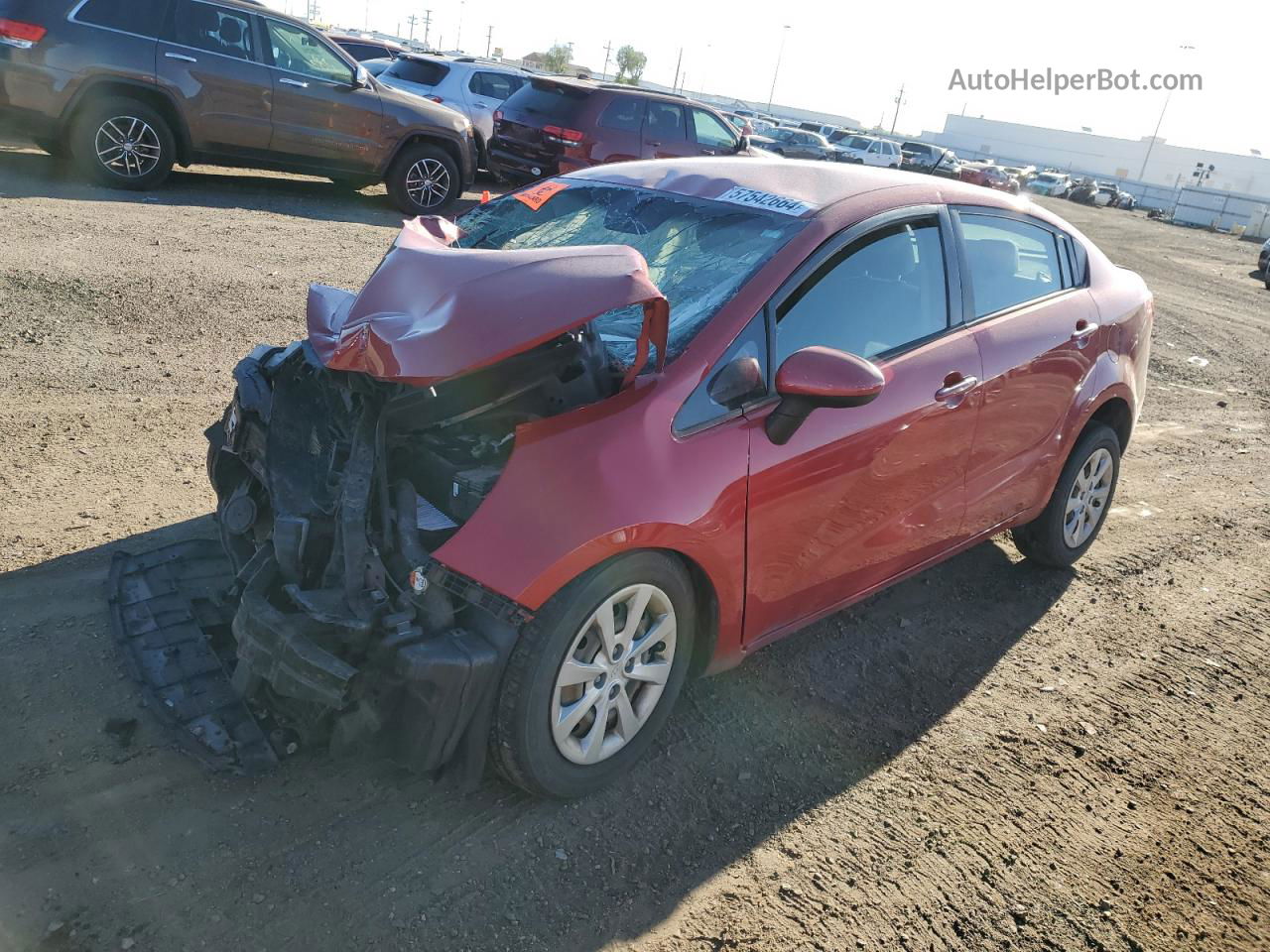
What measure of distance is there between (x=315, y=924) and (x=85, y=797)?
79 centimetres

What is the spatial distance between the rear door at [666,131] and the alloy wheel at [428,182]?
282cm

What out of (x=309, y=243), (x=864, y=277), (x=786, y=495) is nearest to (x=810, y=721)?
(x=786, y=495)

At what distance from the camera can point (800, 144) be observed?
34938 millimetres

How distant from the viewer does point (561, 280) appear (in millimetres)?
2793

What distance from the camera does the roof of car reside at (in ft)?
11.8

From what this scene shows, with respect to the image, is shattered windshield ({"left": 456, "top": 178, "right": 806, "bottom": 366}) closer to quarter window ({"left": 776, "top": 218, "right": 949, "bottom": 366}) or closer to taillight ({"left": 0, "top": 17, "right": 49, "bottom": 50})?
quarter window ({"left": 776, "top": 218, "right": 949, "bottom": 366})

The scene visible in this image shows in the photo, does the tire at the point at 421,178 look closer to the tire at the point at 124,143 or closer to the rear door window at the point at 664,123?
the tire at the point at 124,143

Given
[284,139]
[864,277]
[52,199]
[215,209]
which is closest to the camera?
[864,277]

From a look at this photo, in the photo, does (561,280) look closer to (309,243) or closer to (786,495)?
(786,495)

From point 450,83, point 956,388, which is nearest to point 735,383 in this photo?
point 956,388

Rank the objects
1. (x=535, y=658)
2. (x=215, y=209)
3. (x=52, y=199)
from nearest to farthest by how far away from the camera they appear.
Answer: (x=535, y=658) < (x=52, y=199) < (x=215, y=209)

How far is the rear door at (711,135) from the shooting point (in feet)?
46.3

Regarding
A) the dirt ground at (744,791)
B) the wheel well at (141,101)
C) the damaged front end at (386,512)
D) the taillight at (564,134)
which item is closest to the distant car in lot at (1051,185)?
the taillight at (564,134)

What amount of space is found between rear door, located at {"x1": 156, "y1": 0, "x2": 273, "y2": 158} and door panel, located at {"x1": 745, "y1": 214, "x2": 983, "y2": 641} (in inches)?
342
